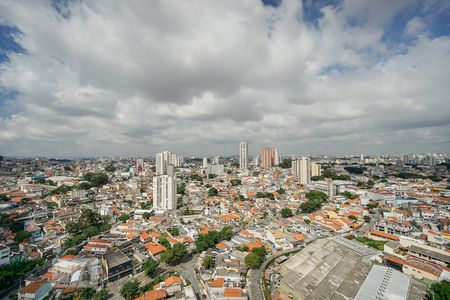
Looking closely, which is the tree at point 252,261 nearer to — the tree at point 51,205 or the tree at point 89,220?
the tree at point 89,220

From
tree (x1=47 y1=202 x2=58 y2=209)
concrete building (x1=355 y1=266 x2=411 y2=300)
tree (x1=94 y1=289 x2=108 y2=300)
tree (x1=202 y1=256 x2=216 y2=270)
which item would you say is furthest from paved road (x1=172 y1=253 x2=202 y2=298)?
tree (x1=47 y1=202 x2=58 y2=209)

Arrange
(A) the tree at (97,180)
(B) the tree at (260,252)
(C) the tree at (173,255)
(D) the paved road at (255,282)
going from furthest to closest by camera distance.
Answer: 1. (A) the tree at (97,180)
2. (B) the tree at (260,252)
3. (C) the tree at (173,255)
4. (D) the paved road at (255,282)

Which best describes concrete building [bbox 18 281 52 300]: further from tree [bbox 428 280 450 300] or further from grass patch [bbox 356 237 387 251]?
grass patch [bbox 356 237 387 251]

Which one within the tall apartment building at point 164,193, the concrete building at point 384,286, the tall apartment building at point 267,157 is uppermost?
the tall apartment building at point 267,157

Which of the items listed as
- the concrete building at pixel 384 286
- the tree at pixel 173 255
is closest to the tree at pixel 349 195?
the concrete building at pixel 384 286

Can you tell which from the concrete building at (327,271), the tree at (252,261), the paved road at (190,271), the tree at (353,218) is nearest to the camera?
the concrete building at (327,271)

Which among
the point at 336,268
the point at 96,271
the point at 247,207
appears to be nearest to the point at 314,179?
the point at 247,207
